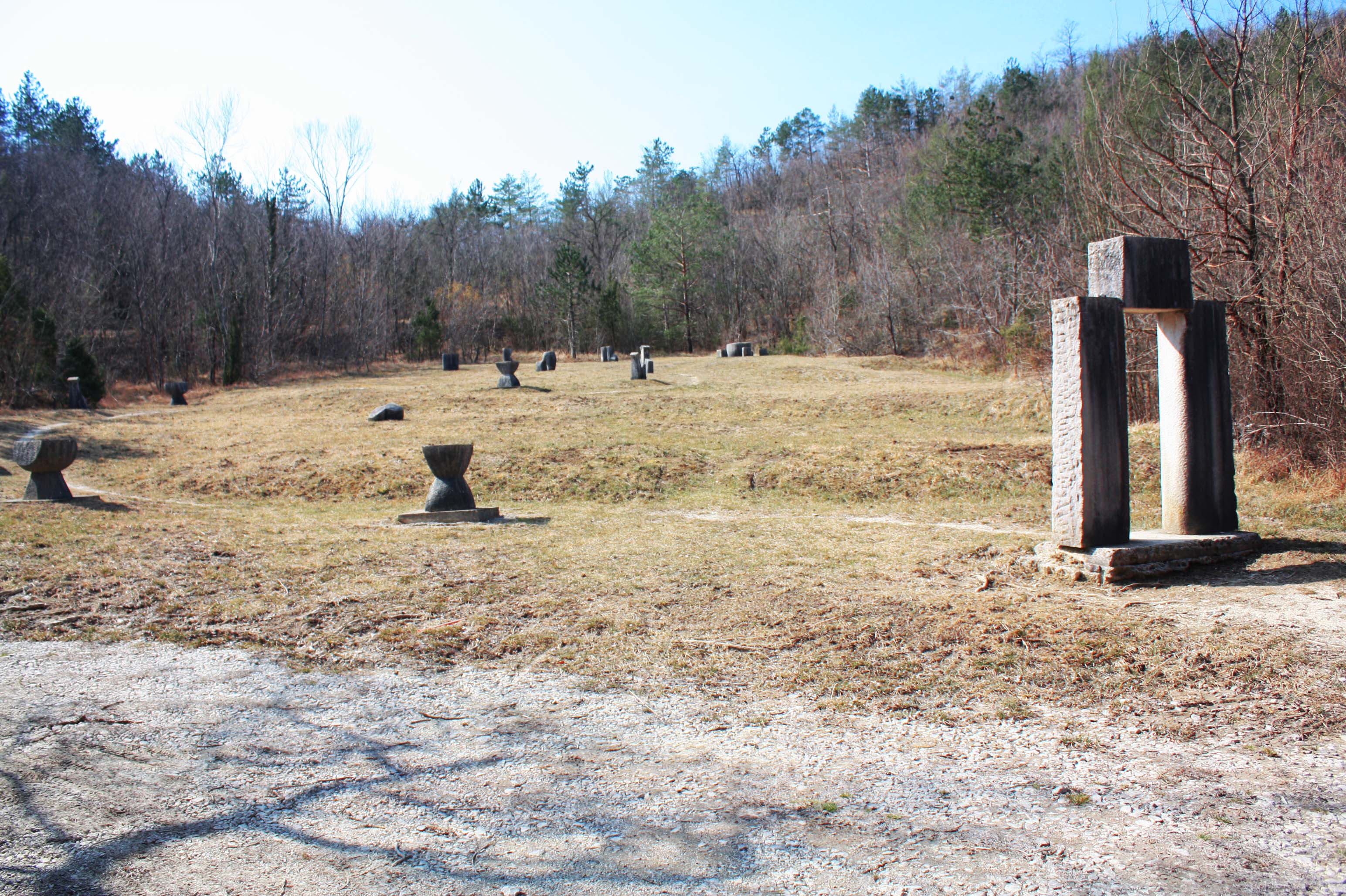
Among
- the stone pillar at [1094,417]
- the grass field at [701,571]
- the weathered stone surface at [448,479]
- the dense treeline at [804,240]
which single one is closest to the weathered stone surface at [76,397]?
the dense treeline at [804,240]

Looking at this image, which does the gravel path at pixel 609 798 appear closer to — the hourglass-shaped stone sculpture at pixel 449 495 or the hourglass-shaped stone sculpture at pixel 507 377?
the hourglass-shaped stone sculpture at pixel 449 495

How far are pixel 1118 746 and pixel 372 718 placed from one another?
3411 mm

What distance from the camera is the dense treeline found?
10102 mm

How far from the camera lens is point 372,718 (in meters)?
4.46

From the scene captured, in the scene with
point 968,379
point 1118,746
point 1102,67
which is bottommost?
point 1118,746

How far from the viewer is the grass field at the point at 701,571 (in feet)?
16.5

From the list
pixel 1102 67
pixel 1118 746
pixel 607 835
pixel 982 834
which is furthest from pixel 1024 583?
pixel 1102 67

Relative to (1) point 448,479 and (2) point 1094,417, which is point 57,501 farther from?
(2) point 1094,417

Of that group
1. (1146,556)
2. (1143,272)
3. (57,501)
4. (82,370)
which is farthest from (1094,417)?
(82,370)

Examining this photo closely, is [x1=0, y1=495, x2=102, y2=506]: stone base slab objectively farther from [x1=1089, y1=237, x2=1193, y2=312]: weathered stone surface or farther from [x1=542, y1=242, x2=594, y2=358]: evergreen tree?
[x1=542, y1=242, x2=594, y2=358]: evergreen tree

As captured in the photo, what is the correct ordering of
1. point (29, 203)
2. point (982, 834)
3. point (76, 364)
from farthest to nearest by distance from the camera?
point (29, 203), point (76, 364), point (982, 834)

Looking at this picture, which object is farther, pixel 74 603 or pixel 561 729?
pixel 74 603

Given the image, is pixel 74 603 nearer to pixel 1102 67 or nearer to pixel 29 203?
pixel 1102 67

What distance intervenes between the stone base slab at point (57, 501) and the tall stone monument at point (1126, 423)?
405 inches
